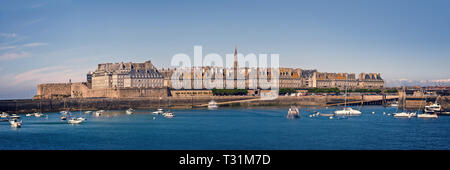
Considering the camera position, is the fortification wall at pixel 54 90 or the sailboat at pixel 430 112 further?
the fortification wall at pixel 54 90

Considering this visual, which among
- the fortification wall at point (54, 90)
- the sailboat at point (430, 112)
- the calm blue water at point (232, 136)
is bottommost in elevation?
the calm blue water at point (232, 136)

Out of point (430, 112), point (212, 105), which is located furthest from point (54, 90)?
point (430, 112)

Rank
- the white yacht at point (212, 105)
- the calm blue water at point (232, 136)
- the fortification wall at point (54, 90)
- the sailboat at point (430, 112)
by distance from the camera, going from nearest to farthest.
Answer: the calm blue water at point (232, 136), the sailboat at point (430, 112), the white yacht at point (212, 105), the fortification wall at point (54, 90)

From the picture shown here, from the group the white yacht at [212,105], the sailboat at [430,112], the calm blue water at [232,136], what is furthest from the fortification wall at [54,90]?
the sailboat at [430,112]

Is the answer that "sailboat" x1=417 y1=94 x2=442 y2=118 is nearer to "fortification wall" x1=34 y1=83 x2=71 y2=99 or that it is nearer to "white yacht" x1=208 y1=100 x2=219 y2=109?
"white yacht" x1=208 y1=100 x2=219 y2=109

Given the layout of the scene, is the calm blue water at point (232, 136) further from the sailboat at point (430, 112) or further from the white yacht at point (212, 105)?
the white yacht at point (212, 105)

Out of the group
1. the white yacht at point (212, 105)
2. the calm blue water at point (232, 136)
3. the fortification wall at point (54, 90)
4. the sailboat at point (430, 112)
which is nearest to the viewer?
the calm blue water at point (232, 136)

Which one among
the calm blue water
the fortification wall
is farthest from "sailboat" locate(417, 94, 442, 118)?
the fortification wall

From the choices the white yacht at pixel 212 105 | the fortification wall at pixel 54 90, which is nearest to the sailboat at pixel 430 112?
the white yacht at pixel 212 105

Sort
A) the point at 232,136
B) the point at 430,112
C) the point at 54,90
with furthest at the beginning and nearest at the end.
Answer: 1. the point at 54,90
2. the point at 430,112
3. the point at 232,136

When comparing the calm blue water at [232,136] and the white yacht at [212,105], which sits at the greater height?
the white yacht at [212,105]

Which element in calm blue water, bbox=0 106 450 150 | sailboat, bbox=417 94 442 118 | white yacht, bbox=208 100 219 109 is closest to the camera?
calm blue water, bbox=0 106 450 150

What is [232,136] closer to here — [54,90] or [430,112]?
[430,112]
